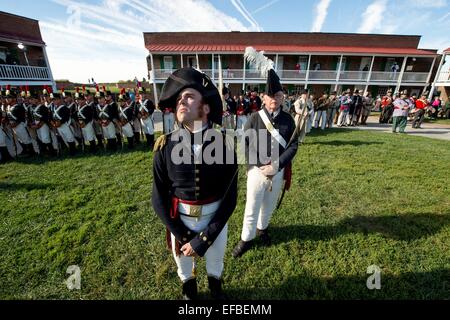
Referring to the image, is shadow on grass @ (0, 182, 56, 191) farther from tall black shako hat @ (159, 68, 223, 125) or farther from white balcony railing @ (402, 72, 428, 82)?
white balcony railing @ (402, 72, 428, 82)

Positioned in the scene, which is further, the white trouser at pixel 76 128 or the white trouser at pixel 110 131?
the white trouser at pixel 76 128

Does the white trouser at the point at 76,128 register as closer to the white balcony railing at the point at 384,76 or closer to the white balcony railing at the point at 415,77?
the white balcony railing at the point at 384,76

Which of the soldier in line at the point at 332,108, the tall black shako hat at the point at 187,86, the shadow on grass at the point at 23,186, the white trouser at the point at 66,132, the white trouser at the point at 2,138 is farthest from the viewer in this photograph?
the soldier in line at the point at 332,108

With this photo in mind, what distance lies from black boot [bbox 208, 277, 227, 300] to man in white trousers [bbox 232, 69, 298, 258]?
2.70ft

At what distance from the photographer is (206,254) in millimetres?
2168

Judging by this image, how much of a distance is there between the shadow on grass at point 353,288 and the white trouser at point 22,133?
849 centimetres

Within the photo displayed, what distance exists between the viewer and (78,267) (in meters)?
2.90

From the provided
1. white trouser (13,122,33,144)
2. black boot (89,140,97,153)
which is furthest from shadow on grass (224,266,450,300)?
white trouser (13,122,33,144)

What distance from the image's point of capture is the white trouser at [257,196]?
9.07ft

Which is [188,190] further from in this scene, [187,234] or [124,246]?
[124,246]

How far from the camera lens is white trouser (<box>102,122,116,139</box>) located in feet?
24.4

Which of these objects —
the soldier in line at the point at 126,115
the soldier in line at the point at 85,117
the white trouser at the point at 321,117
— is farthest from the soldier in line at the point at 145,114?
the white trouser at the point at 321,117

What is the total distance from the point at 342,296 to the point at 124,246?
2983 mm
